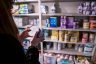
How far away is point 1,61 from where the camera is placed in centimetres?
61

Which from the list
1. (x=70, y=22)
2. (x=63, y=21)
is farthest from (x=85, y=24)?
(x=63, y=21)

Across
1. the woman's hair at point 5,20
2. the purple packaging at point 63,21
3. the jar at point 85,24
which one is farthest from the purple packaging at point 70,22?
the woman's hair at point 5,20

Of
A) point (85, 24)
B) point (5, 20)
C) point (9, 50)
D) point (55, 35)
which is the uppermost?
point (5, 20)

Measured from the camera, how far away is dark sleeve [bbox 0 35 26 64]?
24.1 inches

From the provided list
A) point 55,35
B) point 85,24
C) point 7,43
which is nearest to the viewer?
point 7,43

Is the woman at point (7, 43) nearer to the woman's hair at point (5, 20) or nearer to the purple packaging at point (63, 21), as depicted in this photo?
the woman's hair at point (5, 20)

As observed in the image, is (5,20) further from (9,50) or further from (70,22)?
(70,22)

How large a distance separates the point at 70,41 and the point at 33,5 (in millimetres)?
1141

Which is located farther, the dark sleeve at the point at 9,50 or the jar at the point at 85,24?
the jar at the point at 85,24

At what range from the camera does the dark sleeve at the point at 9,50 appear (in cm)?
61

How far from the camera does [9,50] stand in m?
0.62

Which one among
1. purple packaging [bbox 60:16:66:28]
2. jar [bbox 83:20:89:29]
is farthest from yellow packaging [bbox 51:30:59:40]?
jar [bbox 83:20:89:29]

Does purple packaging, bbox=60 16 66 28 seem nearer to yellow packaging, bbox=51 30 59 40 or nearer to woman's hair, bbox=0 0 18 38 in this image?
yellow packaging, bbox=51 30 59 40

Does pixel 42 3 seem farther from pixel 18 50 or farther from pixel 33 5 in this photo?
pixel 18 50
